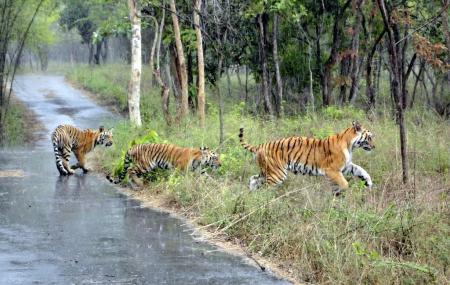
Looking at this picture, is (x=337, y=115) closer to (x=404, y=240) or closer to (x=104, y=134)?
(x=104, y=134)

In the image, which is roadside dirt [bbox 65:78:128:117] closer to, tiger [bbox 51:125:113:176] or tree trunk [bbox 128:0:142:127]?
tree trunk [bbox 128:0:142:127]

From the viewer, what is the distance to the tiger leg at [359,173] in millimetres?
11359

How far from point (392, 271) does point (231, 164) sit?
230 inches

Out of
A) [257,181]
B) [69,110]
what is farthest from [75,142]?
[69,110]

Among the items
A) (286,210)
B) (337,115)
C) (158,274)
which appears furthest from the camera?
(337,115)

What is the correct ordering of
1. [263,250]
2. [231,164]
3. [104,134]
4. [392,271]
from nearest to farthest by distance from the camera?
[392,271] → [263,250] → [231,164] → [104,134]

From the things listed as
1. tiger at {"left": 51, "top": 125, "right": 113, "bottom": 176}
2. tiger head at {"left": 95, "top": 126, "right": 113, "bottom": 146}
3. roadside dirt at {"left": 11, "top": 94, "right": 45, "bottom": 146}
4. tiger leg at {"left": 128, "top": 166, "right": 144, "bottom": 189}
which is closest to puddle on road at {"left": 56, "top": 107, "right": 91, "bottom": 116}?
roadside dirt at {"left": 11, "top": 94, "right": 45, "bottom": 146}

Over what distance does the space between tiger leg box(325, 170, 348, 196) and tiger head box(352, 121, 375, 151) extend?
0.65 metres

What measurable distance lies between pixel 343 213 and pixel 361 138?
11.9ft

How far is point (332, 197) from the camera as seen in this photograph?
9281 mm

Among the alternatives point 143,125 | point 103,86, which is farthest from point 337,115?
point 103,86

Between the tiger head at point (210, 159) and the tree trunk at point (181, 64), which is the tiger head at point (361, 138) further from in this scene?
the tree trunk at point (181, 64)

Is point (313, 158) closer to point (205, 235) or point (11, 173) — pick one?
point (205, 235)

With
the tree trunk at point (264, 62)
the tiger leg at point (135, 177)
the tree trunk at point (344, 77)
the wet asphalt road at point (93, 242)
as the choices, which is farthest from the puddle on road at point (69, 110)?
the tiger leg at point (135, 177)
